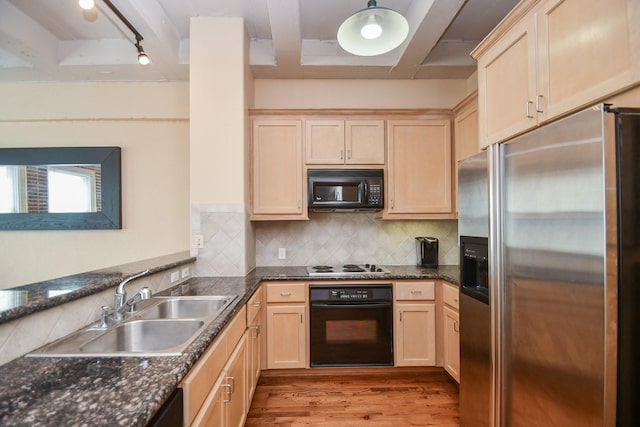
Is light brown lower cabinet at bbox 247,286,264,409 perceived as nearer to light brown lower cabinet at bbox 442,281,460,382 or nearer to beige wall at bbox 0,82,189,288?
beige wall at bbox 0,82,189,288

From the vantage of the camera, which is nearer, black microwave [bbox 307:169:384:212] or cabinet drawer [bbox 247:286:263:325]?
cabinet drawer [bbox 247:286:263:325]

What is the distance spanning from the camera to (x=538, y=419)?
1223 millimetres

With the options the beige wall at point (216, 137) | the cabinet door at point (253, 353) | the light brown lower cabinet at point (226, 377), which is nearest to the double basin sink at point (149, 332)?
the light brown lower cabinet at point (226, 377)

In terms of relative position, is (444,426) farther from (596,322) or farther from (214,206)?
(214,206)

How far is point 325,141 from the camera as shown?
2.83m

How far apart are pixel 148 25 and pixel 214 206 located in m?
1.43

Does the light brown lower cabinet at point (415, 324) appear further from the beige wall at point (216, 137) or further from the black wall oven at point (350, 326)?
the beige wall at point (216, 137)

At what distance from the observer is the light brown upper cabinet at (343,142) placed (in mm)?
→ 2818

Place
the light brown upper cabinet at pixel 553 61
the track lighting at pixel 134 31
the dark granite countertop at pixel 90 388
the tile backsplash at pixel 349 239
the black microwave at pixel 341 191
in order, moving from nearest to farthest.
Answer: the dark granite countertop at pixel 90 388 → the light brown upper cabinet at pixel 553 61 → the track lighting at pixel 134 31 → the black microwave at pixel 341 191 → the tile backsplash at pixel 349 239

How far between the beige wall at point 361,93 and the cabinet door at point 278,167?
461 millimetres

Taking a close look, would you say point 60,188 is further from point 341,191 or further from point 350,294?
point 350,294

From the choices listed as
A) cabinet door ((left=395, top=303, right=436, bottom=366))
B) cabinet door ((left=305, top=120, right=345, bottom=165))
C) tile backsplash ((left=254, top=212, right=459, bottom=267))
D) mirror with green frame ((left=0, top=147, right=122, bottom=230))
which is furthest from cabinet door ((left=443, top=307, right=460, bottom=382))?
mirror with green frame ((left=0, top=147, right=122, bottom=230))

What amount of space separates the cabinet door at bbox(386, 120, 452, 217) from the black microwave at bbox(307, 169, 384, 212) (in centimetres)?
23

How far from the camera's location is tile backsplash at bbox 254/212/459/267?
3.12m
